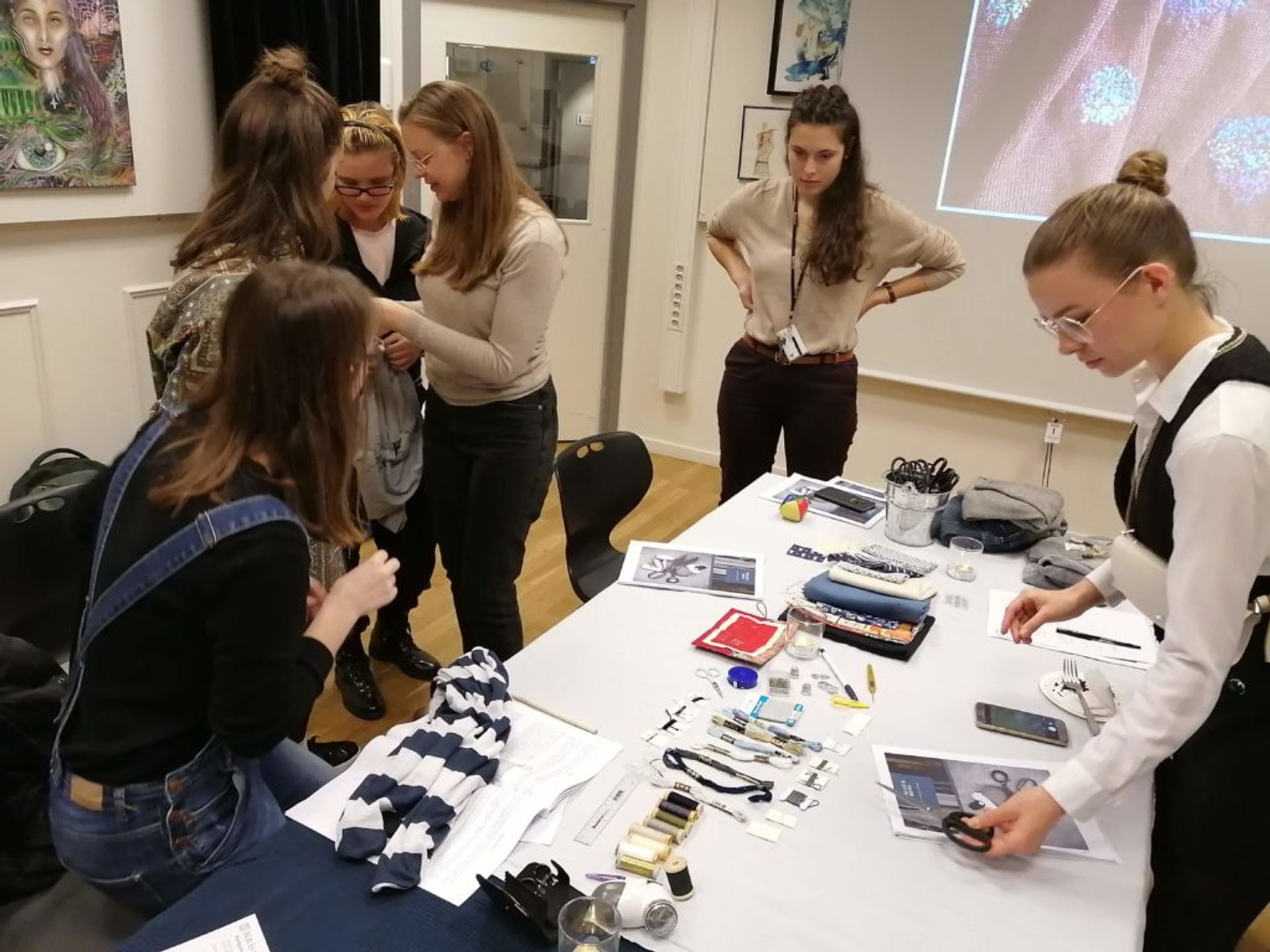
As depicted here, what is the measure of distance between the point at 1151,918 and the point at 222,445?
151 centimetres

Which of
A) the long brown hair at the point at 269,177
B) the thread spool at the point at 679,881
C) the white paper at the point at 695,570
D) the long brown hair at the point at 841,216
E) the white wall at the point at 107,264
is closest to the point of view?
the thread spool at the point at 679,881

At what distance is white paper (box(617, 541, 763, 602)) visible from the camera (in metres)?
1.86

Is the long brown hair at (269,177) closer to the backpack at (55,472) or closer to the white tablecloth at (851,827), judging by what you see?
the white tablecloth at (851,827)

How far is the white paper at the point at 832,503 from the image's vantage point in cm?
229

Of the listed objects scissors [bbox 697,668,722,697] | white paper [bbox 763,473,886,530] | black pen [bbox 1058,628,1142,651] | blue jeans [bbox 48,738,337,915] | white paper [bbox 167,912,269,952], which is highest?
white paper [bbox 167,912,269,952]

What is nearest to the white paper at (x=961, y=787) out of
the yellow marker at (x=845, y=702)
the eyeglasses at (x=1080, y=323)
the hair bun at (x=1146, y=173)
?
the yellow marker at (x=845, y=702)

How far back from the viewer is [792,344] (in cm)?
265

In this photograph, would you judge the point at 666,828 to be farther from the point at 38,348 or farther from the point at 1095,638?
the point at 38,348

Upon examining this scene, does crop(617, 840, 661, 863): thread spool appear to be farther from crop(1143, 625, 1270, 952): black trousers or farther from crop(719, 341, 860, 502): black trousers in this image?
crop(719, 341, 860, 502): black trousers

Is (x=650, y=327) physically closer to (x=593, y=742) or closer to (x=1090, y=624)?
(x=1090, y=624)

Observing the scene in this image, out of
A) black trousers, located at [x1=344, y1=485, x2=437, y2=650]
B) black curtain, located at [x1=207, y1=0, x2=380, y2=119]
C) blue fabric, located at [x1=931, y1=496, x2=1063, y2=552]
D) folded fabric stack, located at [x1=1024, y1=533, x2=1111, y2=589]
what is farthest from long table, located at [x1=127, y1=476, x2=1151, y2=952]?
black curtain, located at [x1=207, y1=0, x2=380, y2=119]

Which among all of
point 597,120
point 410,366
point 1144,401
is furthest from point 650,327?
point 1144,401

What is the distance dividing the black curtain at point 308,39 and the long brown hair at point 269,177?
122 centimetres

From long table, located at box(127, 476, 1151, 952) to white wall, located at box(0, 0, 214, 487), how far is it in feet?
6.28
